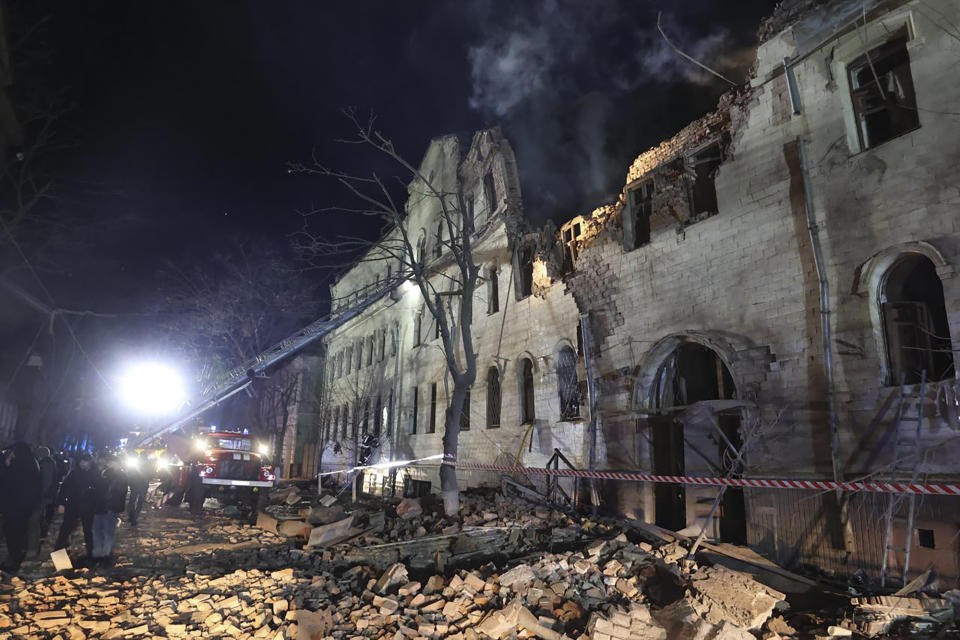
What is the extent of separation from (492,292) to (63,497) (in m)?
12.3

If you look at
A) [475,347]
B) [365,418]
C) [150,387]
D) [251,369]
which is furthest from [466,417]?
[150,387]

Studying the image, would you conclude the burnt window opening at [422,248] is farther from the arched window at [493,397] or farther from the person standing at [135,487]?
the person standing at [135,487]

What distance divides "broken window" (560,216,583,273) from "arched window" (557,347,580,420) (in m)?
2.39

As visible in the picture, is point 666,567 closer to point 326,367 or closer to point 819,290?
point 819,290

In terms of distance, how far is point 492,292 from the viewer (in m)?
18.1

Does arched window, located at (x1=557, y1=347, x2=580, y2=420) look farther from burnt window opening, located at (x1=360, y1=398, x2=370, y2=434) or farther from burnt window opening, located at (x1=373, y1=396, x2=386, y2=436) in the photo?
burnt window opening, located at (x1=360, y1=398, x2=370, y2=434)

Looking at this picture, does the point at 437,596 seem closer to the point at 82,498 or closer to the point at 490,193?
the point at 82,498

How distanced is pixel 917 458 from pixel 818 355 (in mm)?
2064

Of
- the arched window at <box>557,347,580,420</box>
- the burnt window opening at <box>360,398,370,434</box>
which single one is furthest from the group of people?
the burnt window opening at <box>360,398,370,434</box>

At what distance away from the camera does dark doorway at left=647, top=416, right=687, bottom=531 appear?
455 inches

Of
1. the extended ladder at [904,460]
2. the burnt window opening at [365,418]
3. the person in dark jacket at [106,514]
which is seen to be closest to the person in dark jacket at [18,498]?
the person in dark jacket at [106,514]

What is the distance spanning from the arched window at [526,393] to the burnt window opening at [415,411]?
7.48 m

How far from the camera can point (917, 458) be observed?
7.05 metres

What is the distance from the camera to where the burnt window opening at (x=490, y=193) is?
18.8m
